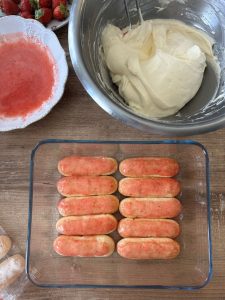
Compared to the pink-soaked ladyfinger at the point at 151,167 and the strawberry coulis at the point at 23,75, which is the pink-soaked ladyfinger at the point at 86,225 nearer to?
the pink-soaked ladyfinger at the point at 151,167

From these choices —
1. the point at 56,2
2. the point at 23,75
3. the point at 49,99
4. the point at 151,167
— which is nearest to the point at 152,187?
the point at 151,167

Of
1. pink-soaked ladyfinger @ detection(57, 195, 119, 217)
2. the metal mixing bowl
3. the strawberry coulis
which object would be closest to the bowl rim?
the strawberry coulis

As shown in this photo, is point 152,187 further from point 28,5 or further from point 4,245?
point 28,5

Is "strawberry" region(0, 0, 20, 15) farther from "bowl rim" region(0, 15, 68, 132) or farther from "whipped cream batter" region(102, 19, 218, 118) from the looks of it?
"whipped cream batter" region(102, 19, 218, 118)

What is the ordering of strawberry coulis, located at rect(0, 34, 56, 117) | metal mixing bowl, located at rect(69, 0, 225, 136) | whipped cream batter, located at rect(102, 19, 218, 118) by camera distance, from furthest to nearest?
strawberry coulis, located at rect(0, 34, 56, 117)
whipped cream batter, located at rect(102, 19, 218, 118)
metal mixing bowl, located at rect(69, 0, 225, 136)

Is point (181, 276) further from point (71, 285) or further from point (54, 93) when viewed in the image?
point (54, 93)

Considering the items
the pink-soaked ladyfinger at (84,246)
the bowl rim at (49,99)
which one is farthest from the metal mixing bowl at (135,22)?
the pink-soaked ladyfinger at (84,246)
